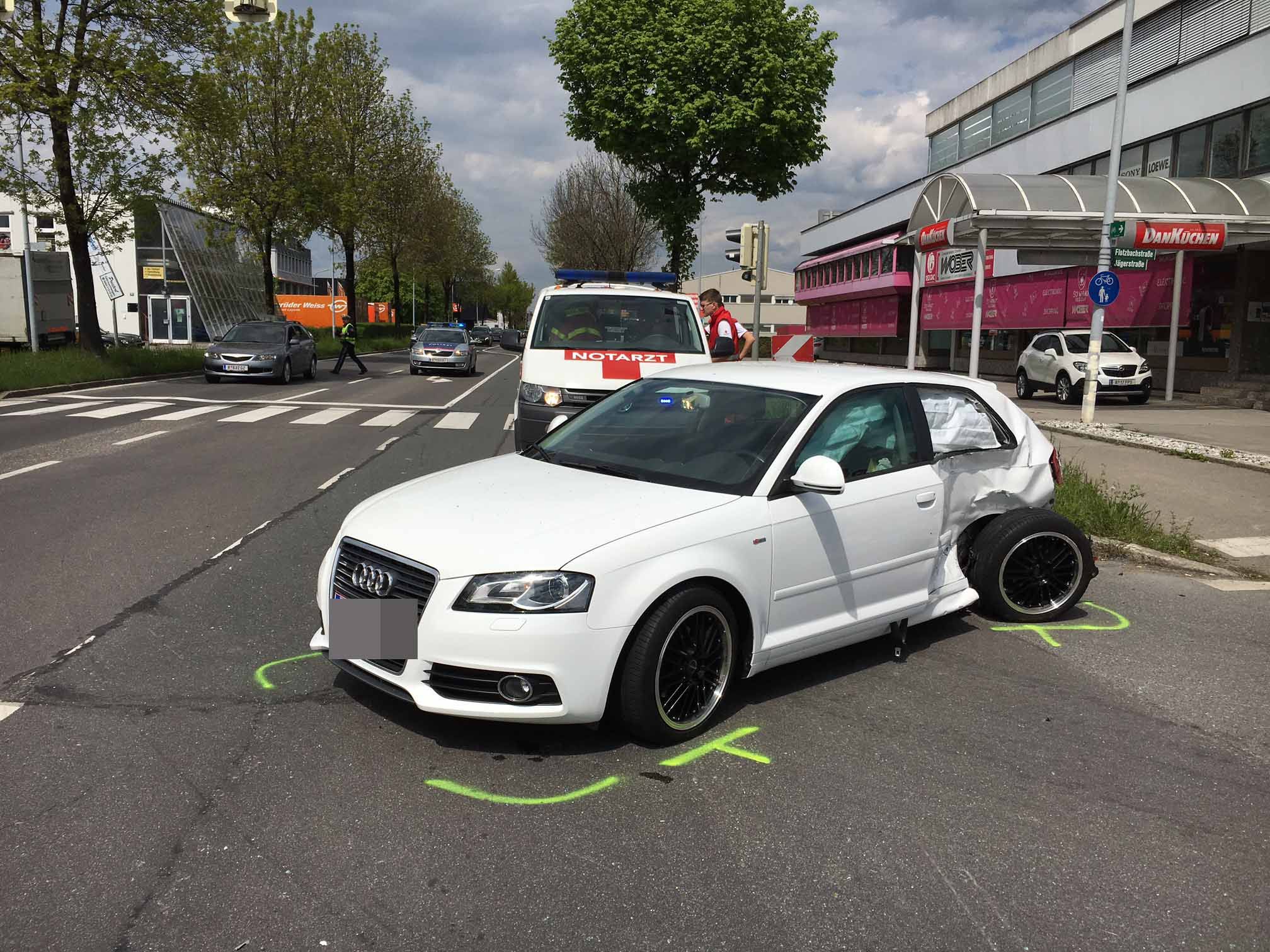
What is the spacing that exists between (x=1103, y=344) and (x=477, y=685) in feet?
72.1

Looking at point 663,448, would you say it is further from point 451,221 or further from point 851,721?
point 451,221

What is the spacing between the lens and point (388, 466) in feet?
36.6

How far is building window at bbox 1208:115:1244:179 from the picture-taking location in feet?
73.6

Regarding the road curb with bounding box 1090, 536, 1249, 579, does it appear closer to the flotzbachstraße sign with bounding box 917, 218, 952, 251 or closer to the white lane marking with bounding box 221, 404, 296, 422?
the flotzbachstraße sign with bounding box 917, 218, 952, 251

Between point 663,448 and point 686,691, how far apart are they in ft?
4.14

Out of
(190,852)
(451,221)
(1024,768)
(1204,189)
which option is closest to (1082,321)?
(1204,189)

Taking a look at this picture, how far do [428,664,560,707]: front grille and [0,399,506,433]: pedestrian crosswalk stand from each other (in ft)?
39.7

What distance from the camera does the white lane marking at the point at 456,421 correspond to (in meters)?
15.7

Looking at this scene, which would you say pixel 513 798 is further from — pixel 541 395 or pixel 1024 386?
pixel 1024 386

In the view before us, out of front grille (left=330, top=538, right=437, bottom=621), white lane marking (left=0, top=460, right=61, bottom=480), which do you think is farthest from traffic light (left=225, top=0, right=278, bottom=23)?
front grille (left=330, top=538, right=437, bottom=621)

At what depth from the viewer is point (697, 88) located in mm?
26312

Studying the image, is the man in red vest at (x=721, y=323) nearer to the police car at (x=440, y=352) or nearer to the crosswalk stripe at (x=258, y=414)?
the crosswalk stripe at (x=258, y=414)

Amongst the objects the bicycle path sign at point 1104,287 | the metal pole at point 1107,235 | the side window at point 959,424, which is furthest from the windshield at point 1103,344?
the side window at point 959,424

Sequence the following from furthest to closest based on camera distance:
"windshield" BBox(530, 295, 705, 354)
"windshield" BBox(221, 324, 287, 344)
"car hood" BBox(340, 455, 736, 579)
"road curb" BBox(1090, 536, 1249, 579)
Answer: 1. "windshield" BBox(221, 324, 287, 344)
2. "windshield" BBox(530, 295, 705, 354)
3. "road curb" BBox(1090, 536, 1249, 579)
4. "car hood" BBox(340, 455, 736, 579)
